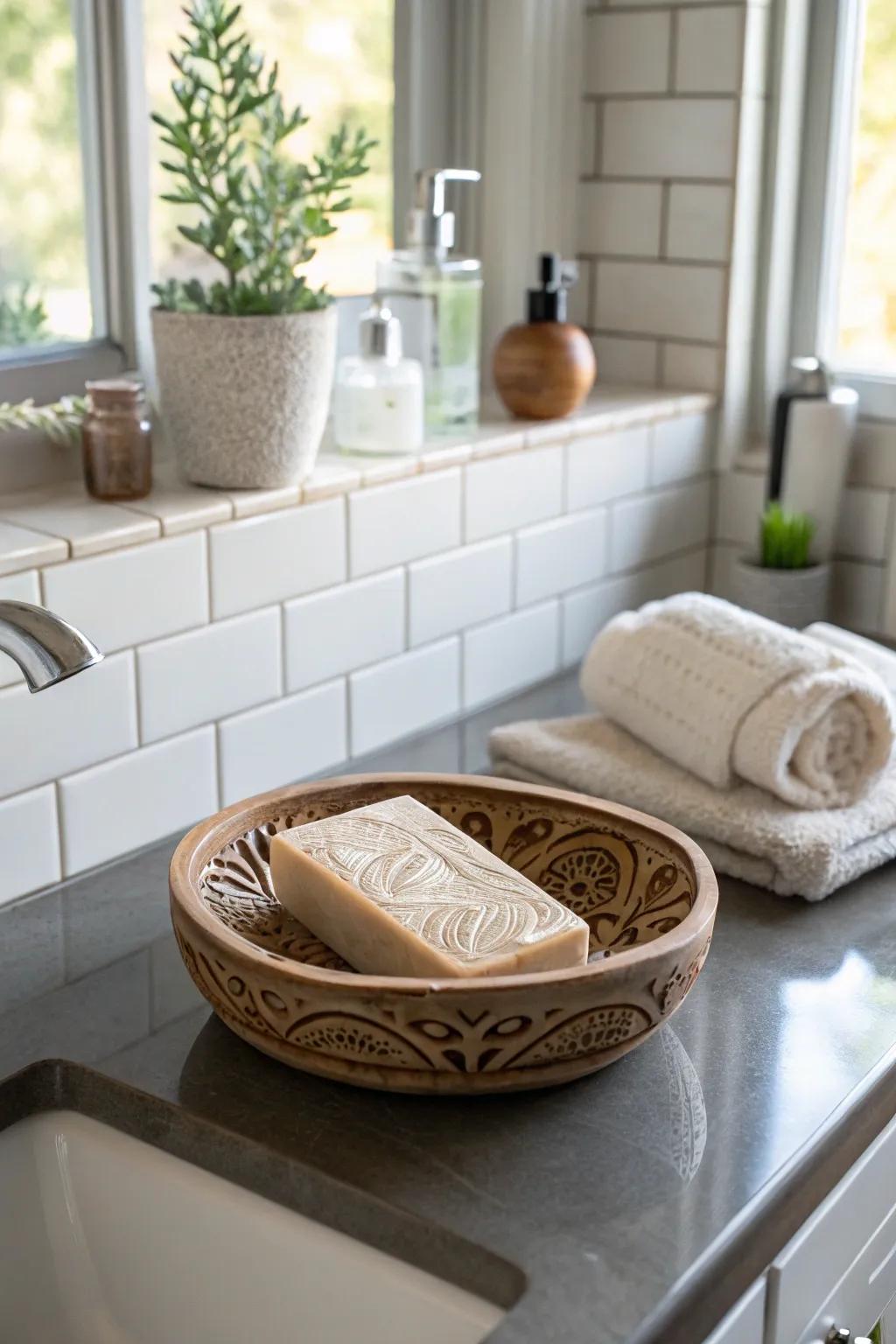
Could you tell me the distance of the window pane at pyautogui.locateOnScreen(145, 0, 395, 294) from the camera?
4.13 feet

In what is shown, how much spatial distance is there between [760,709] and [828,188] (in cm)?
78

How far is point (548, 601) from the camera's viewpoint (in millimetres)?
1485

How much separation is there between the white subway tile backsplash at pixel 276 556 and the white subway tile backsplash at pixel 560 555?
10.3 inches

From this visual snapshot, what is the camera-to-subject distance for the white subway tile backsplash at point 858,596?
163cm

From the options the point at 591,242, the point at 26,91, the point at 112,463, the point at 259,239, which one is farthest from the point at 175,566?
the point at 591,242

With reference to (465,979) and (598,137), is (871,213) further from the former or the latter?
Result: (465,979)

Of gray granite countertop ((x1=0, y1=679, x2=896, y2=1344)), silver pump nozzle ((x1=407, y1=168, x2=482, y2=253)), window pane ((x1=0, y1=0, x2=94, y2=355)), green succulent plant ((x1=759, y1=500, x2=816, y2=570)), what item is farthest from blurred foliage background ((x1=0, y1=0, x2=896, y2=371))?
gray granite countertop ((x1=0, y1=679, x2=896, y2=1344))

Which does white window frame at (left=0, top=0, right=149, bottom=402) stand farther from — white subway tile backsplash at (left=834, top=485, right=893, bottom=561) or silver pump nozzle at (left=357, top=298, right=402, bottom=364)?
white subway tile backsplash at (left=834, top=485, right=893, bottom=561)

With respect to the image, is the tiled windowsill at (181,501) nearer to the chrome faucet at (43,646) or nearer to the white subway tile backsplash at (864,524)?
the chrome faucet at (43,646)

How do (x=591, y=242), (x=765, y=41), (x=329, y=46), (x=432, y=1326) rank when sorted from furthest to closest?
(x=591, y=242)
(x=765, y=41)
(x=329, y=46)
(x=432, y=1326)

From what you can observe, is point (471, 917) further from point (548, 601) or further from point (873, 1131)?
point (548, 601)

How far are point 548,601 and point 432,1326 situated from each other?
86 cm

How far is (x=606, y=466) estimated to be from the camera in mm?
1515

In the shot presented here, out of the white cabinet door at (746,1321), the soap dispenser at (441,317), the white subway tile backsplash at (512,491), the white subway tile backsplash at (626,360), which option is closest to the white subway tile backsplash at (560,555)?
the white subway tile backsplash at (512,491)
